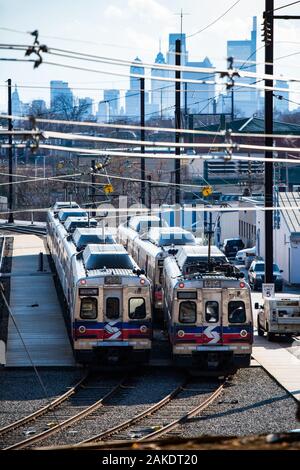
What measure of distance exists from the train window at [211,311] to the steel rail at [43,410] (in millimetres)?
3258

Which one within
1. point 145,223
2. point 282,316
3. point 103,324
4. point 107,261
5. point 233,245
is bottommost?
point 233,245

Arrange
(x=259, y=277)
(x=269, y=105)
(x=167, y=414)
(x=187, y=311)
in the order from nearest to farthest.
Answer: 1. (x=167, y=414)
2. (x=187, y=311)
3. (x=269, y=105)
4. (x=259, y=277)

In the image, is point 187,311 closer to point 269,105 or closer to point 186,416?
point 186,416

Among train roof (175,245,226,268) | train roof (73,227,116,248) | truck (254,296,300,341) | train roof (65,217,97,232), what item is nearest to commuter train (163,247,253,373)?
train roof (175,245,226,268)

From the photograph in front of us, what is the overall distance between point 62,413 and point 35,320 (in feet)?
41.7

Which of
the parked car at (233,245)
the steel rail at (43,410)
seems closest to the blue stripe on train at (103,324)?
the steel rail at (43,410)

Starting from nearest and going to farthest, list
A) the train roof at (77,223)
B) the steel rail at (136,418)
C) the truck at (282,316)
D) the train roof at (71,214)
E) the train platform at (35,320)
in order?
the steel rail at (136,418) → the train platform at (35,320) → the truck at (282,316) → the train roof at (77,223) → the train roof at (71,214)

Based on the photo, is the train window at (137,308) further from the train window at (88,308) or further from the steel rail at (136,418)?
the steel rail at (136,418)

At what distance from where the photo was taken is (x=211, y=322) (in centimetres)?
2461

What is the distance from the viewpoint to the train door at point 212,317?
966 inches

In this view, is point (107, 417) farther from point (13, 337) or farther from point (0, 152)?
point (0, 152)

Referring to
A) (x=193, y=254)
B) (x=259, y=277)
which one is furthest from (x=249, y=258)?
(x=193, y=254)

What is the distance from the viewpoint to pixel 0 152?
10588 centimetres

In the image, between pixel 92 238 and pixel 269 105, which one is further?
pixel 92 238
